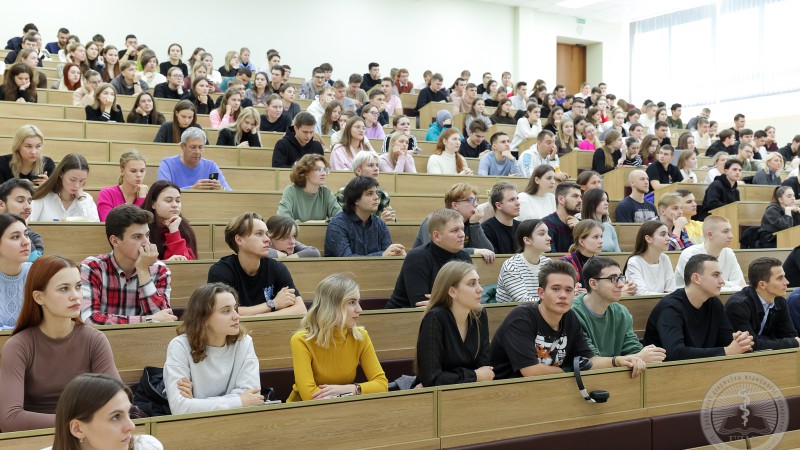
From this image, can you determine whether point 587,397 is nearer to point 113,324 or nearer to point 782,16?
→ point 113,324

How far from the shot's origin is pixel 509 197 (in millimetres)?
4062

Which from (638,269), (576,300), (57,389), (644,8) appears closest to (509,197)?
(638,269)

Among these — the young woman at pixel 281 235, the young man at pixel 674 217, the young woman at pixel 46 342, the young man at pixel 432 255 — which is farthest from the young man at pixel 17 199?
the young man at pixel 674 217

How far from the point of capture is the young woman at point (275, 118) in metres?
6.34

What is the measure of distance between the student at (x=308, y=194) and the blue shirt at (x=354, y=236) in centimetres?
32

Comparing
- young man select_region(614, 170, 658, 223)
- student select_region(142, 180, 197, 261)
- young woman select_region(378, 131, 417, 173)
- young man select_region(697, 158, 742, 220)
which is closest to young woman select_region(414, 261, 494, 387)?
student select_region(142, 180, 197, 261)

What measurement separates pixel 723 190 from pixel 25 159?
4957 mm

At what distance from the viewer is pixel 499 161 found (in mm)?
6180

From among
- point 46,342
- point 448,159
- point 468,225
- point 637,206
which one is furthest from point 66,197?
point 637,206

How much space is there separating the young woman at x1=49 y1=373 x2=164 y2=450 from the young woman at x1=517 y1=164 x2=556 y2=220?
3.43 meters

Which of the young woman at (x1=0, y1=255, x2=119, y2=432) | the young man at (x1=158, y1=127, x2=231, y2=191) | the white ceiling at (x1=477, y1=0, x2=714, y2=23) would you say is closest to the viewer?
the young woman at (x1=0, y1=255, x2=119, y2=432)

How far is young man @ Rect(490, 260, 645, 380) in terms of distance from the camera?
8.91 ft

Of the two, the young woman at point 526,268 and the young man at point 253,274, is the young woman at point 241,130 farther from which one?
the young woman at point 526,268

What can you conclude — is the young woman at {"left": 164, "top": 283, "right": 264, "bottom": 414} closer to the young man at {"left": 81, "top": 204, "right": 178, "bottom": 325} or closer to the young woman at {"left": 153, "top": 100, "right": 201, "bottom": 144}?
the young man at {"left": 81, "top": 204, "right": 178, "bottom": 325}
